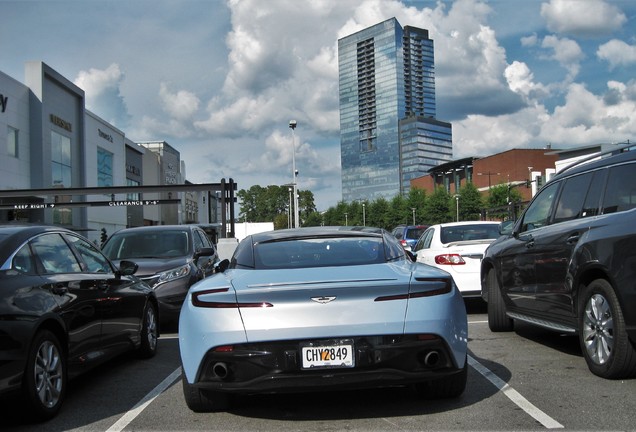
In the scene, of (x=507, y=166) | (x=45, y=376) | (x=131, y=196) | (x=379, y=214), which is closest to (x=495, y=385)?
(x=45, y=376)

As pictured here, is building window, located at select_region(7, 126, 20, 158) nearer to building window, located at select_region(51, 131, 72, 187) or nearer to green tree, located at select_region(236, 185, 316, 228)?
building window, located at select_region(51, 131, 72, 187)

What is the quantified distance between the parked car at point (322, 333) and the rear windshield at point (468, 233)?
6.77m

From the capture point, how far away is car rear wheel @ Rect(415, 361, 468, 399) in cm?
470

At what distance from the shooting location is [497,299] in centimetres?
809

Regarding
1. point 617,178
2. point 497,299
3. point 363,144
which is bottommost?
point 497,299

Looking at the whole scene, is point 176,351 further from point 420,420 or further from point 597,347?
point 597,347

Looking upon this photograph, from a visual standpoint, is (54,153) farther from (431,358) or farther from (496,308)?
(431,358)

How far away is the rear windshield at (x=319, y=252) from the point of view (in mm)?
5082

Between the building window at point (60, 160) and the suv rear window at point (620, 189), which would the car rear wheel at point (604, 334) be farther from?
the building window at point (60, 160)

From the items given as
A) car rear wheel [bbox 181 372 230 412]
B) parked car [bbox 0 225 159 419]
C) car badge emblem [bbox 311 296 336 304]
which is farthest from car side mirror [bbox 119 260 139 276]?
car badge emblem [bbox 311 296 336 304]

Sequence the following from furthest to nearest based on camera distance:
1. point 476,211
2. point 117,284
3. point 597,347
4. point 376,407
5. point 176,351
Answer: point 476,211
point 176,351
point 117,284
point 597,347
point 376,407

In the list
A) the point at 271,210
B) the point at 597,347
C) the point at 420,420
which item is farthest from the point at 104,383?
the point at 271,210

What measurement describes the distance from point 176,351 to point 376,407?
145 inches

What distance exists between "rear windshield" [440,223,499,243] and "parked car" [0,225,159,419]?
6026mm
